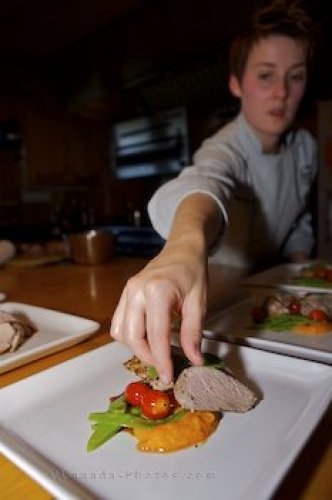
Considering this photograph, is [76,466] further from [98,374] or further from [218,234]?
[218,234]

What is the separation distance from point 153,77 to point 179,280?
291cm

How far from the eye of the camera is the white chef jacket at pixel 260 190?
1299 millimetres

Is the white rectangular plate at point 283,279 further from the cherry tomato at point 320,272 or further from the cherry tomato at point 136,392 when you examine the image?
the cherry tomato at point 136,392

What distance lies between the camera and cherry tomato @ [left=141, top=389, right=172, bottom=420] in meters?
0.48

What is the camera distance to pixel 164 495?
0.35 metres

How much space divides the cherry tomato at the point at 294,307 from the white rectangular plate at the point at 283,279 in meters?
0.19

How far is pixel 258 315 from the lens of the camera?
2.73 ft

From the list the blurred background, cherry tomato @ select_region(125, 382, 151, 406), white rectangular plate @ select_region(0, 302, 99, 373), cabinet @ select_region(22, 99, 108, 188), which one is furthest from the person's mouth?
cabinet @ select_region(22, 99, 108, 188)

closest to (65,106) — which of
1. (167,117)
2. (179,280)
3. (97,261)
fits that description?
(167,117)

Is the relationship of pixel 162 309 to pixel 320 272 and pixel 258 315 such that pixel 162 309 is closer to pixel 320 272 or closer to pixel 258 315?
pixel 258 315

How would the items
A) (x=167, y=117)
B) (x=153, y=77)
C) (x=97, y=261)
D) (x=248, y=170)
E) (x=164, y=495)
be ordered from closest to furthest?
(x=164, y=495), (x=248, y=170), (x=97, y=261), (x=153, y=77), (x=167, y=117)

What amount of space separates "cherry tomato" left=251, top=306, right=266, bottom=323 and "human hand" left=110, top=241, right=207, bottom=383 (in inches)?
14.1

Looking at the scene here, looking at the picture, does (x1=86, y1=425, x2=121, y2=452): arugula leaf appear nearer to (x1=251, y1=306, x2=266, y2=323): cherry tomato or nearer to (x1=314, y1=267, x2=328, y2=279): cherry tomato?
(x1=251, y1=306, x2=266, y2=323): cherry tomato

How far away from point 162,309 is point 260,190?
1095 mm
